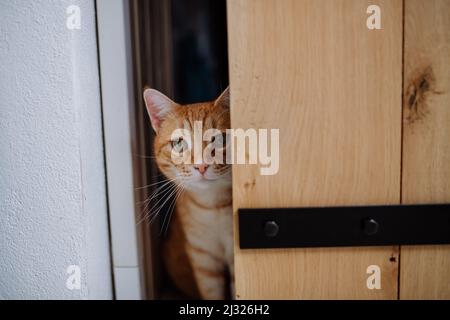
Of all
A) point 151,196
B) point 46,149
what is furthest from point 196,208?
point 46,149

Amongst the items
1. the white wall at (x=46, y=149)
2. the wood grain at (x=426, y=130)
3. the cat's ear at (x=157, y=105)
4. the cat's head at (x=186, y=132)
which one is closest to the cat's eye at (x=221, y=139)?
the cat's head at (x=186, y=132)

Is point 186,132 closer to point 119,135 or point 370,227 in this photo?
point 119,135

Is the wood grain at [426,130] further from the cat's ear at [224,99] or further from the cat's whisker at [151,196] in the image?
the cat's whisker at [151,196]

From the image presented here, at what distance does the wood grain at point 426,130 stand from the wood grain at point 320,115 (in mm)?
20

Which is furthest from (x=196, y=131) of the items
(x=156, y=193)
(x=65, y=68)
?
(x=65, y=68)

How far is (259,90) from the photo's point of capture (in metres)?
0.56

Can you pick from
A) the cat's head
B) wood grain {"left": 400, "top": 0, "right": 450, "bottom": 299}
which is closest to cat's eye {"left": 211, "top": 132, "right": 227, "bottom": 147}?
the cat's head

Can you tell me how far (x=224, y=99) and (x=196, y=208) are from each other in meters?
0.27

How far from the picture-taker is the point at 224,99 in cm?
64

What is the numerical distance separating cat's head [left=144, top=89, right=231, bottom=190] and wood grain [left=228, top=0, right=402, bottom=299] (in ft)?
0.29

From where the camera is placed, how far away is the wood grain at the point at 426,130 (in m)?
0.54

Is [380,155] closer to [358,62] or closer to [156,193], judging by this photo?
[358,62]

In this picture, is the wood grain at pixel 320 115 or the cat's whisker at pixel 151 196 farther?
the cat's whisker at pixel 151 196
